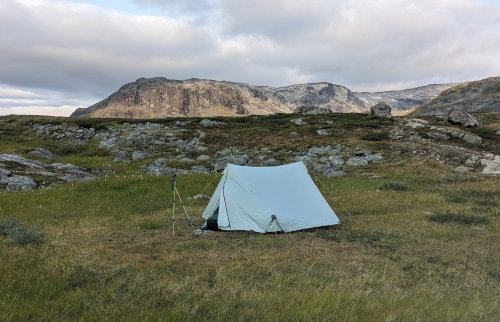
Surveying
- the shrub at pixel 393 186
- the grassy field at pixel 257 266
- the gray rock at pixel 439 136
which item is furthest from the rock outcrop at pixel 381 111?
the grassy field at pixel 257 266

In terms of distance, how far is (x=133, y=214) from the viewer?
50.4 feet

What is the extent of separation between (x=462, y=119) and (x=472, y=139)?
8959mm

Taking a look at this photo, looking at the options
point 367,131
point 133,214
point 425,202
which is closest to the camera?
point 133,214

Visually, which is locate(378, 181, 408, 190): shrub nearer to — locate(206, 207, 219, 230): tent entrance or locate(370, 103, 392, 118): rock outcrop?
locate(206, 207, 219, 230): tent entrance

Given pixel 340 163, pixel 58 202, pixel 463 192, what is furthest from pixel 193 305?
pixel 340 163

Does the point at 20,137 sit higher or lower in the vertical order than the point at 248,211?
higher

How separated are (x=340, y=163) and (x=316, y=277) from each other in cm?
2257

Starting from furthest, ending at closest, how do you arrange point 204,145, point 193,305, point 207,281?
point 204,145 → point 207,281 → point 193,305

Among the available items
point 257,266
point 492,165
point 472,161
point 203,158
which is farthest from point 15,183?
point 492,165

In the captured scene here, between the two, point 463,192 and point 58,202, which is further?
point 463,192

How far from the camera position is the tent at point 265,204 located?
1242cm

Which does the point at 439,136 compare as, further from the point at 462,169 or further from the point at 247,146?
the point at 247,146

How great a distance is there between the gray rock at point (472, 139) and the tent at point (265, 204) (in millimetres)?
27461

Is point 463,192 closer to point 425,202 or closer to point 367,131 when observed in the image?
point 425,202
